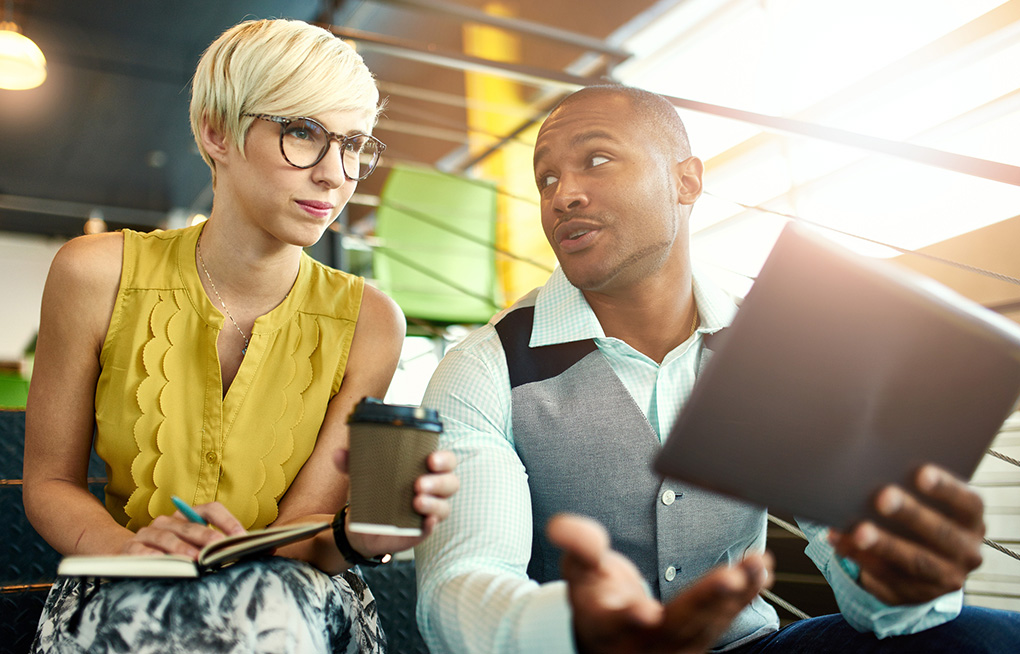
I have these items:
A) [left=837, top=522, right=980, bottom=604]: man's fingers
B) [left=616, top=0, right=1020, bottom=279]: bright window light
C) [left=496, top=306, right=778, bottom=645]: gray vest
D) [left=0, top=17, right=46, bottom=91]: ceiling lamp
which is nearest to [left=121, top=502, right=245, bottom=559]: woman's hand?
[left=496, top=306, right=778, bottom=645]: gray vest

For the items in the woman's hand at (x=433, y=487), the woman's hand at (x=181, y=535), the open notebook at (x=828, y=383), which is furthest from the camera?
the woman's hand at (x=181, y=535)

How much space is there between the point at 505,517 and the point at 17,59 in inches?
190

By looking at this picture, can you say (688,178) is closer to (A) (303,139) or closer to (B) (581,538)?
(A) (303,139)

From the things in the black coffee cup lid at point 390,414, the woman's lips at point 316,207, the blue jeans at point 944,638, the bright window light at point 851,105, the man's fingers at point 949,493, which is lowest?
the blue jeans at point 944,638

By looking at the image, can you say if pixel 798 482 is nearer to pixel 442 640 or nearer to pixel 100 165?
pixel 442 640

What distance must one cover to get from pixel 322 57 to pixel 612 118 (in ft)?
1.86

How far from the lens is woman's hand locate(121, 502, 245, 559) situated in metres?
0.99

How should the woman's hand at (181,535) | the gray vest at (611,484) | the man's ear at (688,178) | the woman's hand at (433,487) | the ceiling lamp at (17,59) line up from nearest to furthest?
the woman's hand at (433,487), the woman's hand at (181,535), the gray vest at (611,484), the man's ear at (688,178), the ceiling lamp at (17,59)

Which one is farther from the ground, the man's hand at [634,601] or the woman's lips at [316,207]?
the woman's lips at [316,207]

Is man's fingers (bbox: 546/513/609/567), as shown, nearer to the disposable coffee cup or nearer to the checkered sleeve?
the checkered sleeve

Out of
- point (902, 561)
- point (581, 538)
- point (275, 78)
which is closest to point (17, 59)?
point (275, 78)

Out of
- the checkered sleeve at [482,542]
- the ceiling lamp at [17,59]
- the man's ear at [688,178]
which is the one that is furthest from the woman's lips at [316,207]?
the ceiling lamp at [17,59]

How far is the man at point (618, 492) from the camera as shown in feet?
2.23

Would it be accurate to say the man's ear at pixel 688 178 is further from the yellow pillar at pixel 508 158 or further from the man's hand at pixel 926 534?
the yellow pillar at pixel 508 158
